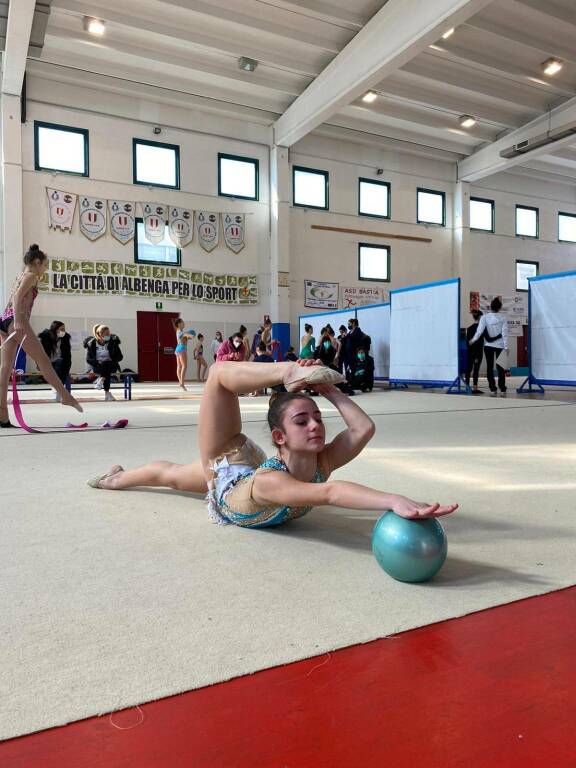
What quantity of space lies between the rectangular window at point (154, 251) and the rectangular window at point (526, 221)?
12.1m

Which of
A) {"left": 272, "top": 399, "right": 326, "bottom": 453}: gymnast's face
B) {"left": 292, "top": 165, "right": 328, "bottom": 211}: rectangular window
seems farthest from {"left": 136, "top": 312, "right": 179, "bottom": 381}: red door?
{"left": 272, "top": 399, "right": 326, "bottom": 453}: gymnast's face

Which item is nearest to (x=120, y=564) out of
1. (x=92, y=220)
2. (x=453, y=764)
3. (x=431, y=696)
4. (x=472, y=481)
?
(x=431, y=696)

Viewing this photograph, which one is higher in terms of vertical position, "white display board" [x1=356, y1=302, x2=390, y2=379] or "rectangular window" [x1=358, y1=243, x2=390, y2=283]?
"rectangular window" [x1=358, y1=243, x2=390, y2=283]

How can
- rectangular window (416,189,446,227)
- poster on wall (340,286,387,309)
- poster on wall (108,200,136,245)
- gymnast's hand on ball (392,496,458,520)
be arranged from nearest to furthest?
1. gymnast's hand on ball (392,496,458,520)
2. poster on wall (108,200,136,245)
3. poster on wall (340,286,387,309)
4. rectangular window (416,189,446,227)

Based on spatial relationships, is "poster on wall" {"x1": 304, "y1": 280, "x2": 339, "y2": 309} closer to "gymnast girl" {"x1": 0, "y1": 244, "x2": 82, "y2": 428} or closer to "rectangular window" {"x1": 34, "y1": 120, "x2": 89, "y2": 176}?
"rectangular window" {"x1": 34, "y1": 120, "x2": 89, "y2": 176}

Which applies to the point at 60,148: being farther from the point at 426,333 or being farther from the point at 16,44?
the point at 426,333

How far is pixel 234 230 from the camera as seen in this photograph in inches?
614

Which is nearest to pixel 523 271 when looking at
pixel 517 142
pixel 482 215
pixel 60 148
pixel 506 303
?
pixel 506 303

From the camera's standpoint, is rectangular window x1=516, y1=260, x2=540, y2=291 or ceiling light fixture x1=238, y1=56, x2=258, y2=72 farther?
rectangular window x1=516, y1=260, x2=540, y2=291

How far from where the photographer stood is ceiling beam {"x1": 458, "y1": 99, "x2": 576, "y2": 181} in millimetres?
14766

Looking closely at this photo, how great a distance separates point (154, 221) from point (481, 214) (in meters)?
11.1

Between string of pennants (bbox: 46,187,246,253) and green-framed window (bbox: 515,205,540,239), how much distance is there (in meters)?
10.3

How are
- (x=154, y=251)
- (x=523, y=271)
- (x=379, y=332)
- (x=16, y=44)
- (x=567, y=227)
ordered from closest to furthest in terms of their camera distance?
1. (x=16, y=44)
2. (x=379, y=332)
3. (x=154, y=251)
4. (x=523, y=271)
5. (x=567, y=227)

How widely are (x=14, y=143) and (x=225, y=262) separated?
5571 millimetres
